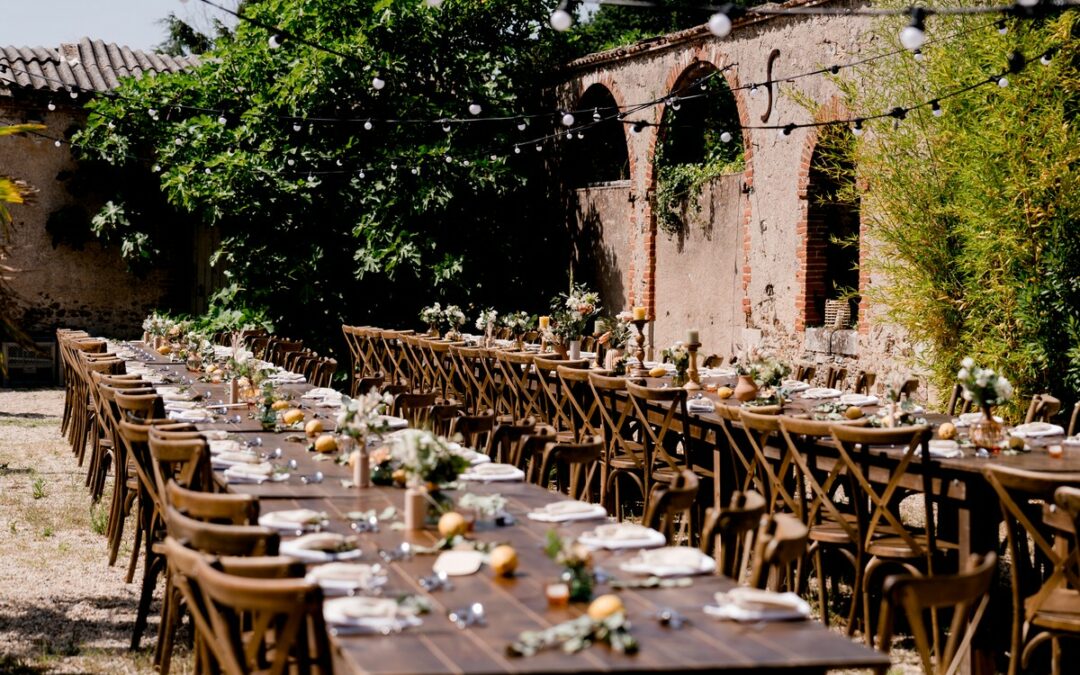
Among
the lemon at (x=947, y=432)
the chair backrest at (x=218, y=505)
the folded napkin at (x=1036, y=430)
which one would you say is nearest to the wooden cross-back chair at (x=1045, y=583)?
the lemon at (x=947, y=432)

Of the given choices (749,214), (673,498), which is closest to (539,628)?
(673,498)

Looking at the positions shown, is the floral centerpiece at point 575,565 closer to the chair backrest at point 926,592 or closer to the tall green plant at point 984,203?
the chair backrest at point 926,592

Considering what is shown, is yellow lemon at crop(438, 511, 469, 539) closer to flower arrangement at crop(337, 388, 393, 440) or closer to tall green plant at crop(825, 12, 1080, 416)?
flower arrangement at crop(337, 388, 393, 440)

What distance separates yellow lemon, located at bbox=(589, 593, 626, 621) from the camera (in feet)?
7.95

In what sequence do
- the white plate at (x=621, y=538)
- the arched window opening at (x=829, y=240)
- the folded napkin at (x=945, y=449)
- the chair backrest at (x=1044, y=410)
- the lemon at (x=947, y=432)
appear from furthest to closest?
the arched window opening at (x=829, y=240), the chair backrest at (x=1044, y=410), the lemon at (x=947, y=432), the folded napkin at (x=945, y=449), the white plate at (x=621, y=538)

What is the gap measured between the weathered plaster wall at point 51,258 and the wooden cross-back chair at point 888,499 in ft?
44.8

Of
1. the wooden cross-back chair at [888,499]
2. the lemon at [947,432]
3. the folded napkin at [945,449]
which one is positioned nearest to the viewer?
the wooden cross-back chair at [888,499]

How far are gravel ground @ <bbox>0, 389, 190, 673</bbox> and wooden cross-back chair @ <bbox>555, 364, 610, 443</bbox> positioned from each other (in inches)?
99.5

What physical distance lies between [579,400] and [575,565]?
4.59 metres

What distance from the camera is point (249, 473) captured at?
4.16 m

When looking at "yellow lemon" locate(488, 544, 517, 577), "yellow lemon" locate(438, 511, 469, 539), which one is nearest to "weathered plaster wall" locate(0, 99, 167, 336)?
"yellow lemon" locate(438, 511, 469, 539)

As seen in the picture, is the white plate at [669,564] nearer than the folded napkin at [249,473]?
Yes

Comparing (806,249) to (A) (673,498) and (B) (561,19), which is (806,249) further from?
(A) (673,498)

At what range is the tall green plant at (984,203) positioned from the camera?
23.6 feet
